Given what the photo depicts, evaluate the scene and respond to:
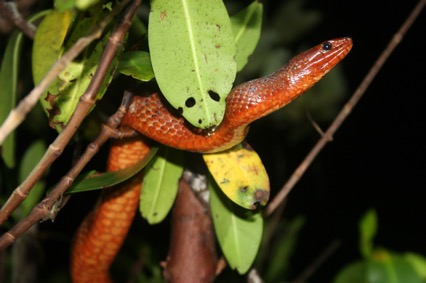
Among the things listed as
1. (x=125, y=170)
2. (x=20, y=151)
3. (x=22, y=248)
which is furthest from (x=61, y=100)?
(x=20, y=151)

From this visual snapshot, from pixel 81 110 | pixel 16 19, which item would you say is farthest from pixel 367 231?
pixel 81 110

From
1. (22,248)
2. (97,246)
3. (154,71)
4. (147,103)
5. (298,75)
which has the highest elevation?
(154,71)

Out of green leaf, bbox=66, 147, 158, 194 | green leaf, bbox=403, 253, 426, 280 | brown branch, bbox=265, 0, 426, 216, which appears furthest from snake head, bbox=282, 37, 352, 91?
green leaf, bbox=403, 253, 426, 280

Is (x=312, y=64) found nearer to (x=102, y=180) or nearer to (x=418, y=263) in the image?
(x=102, y=180)

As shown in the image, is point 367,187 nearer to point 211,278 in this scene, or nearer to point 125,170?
point 211,278

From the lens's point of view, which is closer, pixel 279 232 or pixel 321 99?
pixel 279 232

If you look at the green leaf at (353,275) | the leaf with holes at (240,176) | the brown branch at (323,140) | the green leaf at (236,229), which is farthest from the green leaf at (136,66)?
the green leaf at (353,275)

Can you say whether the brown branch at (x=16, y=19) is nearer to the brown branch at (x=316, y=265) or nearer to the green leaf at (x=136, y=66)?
the green leaf at (x=136, y=66)
